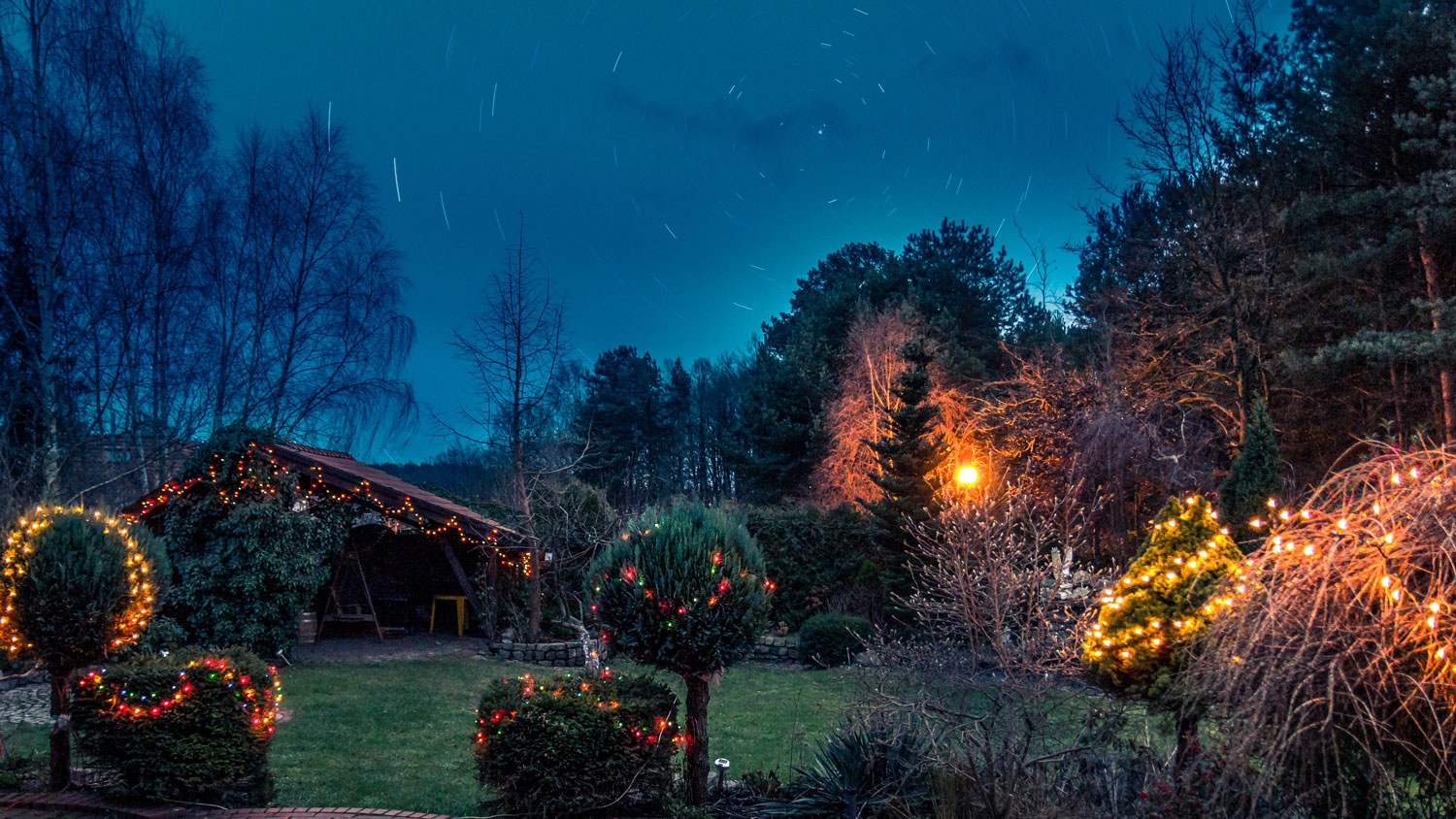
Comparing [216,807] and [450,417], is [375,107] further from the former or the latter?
[216,807]

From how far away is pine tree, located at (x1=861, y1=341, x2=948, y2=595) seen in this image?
A: 14.6m

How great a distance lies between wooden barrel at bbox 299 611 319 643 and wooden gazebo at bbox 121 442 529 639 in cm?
35

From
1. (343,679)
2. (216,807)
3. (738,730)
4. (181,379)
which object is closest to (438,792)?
(216,807)

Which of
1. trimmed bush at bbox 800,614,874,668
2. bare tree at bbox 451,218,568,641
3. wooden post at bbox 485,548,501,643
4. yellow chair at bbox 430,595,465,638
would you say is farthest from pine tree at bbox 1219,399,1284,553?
yellow chair at bbox 430,595,465,638

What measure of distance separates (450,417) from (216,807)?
460 inches

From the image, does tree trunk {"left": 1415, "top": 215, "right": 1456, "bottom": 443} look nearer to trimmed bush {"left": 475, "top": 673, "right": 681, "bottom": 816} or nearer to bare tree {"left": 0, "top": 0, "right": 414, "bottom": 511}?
trimmed bush {"left": 475, "top": 673, "right": 681, "bottom": 816}

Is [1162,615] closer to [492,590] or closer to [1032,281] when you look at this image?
[492,590]

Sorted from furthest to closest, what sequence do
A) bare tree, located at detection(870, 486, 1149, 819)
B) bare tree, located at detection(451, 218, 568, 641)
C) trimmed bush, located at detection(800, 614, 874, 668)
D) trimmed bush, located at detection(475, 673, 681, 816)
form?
bare tree, located at detection(451, 218, 568, 641), trimmed bush, located at detection(800, 614, 874, 668), trimmed bush, located at detection(475, 673, 681, 816), bare tree, located at detection(870, 486, 1149, 819)

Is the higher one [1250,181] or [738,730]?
[1250,181]

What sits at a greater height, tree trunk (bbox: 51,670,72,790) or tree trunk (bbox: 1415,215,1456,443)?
tree trunk (bbox: 1415,215,1456,443)

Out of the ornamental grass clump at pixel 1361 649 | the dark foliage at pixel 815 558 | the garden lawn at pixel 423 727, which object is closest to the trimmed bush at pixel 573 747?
the garden lawn at pixel 423 727

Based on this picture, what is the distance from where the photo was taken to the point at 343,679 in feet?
38.5

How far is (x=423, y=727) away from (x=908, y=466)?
373 inches

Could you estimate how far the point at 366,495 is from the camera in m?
13.4
